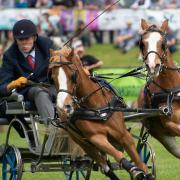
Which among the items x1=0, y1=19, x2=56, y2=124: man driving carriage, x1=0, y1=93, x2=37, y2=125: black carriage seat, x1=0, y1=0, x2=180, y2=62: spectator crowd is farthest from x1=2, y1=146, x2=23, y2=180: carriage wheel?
x1=0, y1=0, x2=180, y2=62: spectator crowd

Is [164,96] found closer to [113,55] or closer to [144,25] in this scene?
[144,25]

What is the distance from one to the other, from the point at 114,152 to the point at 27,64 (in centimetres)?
187

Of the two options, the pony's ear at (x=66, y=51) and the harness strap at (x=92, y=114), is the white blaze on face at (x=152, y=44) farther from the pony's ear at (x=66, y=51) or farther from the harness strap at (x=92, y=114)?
the pony's ear at (x=66, y=51)

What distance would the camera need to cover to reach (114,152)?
310 inches

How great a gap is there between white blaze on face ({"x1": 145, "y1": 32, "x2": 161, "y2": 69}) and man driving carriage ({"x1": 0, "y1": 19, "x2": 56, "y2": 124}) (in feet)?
3.90

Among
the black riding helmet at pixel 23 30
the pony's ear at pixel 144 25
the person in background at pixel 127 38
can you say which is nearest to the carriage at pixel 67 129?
the pony's ear at pixel 144 25

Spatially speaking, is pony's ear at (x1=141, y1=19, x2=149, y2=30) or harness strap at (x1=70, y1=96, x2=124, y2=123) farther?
pony's ear at (x1=141, y1=19, x2=149, y2=30)

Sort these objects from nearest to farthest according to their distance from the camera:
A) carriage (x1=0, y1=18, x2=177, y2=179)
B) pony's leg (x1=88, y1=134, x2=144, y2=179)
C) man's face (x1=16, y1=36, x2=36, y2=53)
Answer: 1. pony's leg (x1=88, y1=134, x2=144, y2=179)
2. carriage (x1=0, y1=18, x2=177, y2=179)
3. man's face (x1=16, y1=36, x2=36, y2=53)

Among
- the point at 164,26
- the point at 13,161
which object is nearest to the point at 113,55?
the point at 164,26

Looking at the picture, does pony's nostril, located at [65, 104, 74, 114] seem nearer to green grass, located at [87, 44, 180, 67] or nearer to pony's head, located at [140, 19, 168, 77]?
pony's head, located at [140, 19, 168, 77]

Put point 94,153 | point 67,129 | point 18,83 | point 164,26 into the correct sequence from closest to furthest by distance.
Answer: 1. point 67,129
2. point 94,153
3. point 18,83
4. point 164,26

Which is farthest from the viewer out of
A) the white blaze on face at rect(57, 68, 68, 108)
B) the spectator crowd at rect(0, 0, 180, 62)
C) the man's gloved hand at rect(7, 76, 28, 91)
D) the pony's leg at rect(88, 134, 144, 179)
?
the spectator crowd at rect(0, 0, 180, 62)

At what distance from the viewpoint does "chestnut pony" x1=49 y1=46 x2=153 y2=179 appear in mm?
7746

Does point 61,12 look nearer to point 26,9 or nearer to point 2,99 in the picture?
point 26,9
